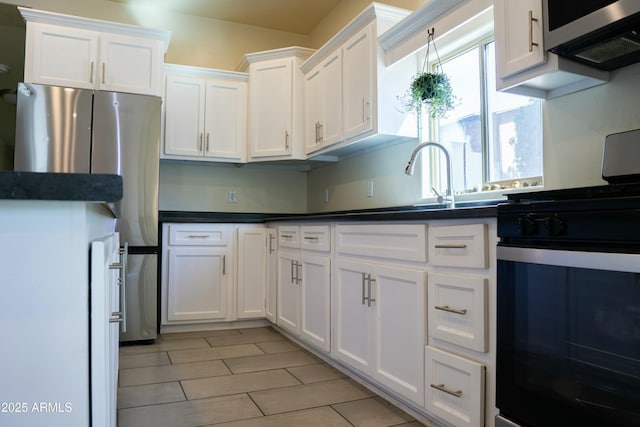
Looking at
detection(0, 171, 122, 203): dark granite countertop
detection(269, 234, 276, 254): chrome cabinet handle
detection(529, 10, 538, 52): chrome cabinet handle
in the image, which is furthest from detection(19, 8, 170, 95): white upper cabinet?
detection(0, 171, 122, 203): dark granite countertop

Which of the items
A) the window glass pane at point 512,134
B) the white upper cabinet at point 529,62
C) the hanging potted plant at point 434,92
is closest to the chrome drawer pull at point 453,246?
the white upper cabinet at point 529,62

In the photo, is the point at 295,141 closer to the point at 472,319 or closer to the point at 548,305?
the point at 472,319

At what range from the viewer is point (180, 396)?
7.38ft

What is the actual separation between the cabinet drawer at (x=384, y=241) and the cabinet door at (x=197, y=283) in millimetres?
1518

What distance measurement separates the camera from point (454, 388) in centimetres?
165

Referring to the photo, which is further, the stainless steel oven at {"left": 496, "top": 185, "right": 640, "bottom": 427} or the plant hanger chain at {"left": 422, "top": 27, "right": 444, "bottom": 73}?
the plant hanger chain at {"left": 422, "top": 27, "right": 444, "bottom": 73}

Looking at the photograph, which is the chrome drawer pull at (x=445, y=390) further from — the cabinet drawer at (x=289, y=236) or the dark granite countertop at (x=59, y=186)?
the cabinet drawer at (x=289, y=236)

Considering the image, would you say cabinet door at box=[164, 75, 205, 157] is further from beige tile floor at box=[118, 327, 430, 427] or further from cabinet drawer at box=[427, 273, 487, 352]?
cabinet drawer at box=[427, 273, 487, 352]

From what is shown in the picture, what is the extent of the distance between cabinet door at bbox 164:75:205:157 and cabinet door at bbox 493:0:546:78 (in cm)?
279

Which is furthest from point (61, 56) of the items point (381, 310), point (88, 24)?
point (381, 310)

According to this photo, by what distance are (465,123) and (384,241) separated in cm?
107

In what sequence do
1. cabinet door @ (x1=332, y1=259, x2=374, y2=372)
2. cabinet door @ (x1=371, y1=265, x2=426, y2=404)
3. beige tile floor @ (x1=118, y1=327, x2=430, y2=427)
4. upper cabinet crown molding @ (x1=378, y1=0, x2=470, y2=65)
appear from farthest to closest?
upper cabinet crown molding @ (x1=378, y1=0, x2=470, y2=65)
cabinet door @ (x1=332, y1=259, x2=374, y2=372)
beige tile floor @ (x1=118, y1=327, x2=430, y2=427)
cabinet door @ (x1=371, y1=265, x2=426, y2=404)

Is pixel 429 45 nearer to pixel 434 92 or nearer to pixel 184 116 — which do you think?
pixel 434 92

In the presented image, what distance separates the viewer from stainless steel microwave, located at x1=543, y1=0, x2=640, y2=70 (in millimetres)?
1394
